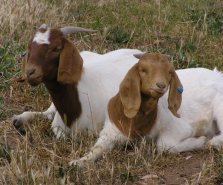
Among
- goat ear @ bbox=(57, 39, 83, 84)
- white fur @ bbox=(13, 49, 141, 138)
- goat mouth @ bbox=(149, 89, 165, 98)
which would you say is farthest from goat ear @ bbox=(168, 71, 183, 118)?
goat ear @ bbox=(57, 39, 83, 84)

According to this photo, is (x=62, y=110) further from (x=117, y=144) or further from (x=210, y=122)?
(x=210, y=122)

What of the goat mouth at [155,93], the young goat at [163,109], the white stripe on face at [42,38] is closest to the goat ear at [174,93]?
the young goat at [163,109]

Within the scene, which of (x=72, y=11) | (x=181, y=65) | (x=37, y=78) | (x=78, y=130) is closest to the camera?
(x=37, y=78)

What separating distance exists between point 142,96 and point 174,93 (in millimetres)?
268

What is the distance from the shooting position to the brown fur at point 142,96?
5547mm

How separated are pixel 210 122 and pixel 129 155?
3.13 ft

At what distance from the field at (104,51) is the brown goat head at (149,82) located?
43 centimetres

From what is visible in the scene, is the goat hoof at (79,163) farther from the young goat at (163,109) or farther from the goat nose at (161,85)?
the goat nose at (161,85)

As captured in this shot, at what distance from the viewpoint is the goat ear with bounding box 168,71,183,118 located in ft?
18.8

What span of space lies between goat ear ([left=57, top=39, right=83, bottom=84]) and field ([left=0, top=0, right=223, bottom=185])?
53cm

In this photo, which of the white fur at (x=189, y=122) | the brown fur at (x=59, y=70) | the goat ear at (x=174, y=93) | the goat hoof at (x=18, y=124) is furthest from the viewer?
the goat hoof at (x=18, y=124)

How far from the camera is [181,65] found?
27.7ft

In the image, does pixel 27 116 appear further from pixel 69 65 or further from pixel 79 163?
pixel 79 163

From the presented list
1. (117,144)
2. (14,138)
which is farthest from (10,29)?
(117,144)
